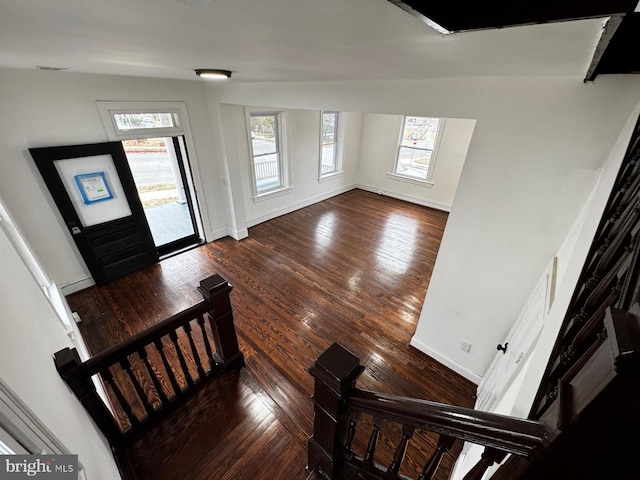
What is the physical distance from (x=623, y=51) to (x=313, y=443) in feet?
7.47

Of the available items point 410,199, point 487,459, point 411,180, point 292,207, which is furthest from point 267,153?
point 487,459

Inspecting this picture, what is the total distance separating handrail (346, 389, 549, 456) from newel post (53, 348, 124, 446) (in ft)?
4.36

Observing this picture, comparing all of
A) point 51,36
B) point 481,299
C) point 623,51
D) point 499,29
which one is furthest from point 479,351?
point 51,36

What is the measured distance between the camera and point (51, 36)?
0.86m

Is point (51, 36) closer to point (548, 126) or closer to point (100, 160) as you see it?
point (548, 126)

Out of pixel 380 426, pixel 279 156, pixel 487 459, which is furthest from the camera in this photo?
pixel 279 156

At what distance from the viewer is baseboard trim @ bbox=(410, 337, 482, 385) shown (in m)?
2.42

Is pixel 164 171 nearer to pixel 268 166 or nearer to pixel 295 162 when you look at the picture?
pixel 268 166

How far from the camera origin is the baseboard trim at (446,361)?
7.93 feet

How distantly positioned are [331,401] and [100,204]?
145 inches

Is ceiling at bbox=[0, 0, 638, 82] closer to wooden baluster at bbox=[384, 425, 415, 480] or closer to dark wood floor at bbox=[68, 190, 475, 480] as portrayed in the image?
wooden baluster at bbox=[384, 425, 415, 480]

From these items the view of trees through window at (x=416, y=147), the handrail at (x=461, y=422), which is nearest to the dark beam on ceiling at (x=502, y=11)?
the handrail at (x=461, y=422)

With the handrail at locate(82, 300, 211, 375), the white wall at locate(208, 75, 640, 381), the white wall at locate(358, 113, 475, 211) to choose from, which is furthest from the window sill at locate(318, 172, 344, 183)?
the handrail at locate(82, 300, 211, 375)
